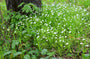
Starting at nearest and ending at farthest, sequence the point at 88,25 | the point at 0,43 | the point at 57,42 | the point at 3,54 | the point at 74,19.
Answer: the point at 3,54
the point at 57,42
the point at 0,43
the point at 88,25
the point at 74,19

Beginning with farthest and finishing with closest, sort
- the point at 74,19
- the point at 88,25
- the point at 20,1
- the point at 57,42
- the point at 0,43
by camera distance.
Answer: the point at 20,1, the point at 74,19, the point at 88,25, the point at 0,43, the point at 57,42

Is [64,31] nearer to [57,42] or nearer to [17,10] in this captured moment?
[57,42]

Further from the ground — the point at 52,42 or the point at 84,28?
the point at 84,28

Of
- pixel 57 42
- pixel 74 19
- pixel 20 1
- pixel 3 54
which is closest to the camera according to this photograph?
pixel 3 54

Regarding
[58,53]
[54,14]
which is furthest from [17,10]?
[58,53]

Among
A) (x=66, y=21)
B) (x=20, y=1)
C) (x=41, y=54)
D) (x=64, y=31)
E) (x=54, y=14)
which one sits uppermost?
(x=20, y=1)

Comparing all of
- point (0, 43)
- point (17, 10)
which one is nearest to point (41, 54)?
point (0, 43)

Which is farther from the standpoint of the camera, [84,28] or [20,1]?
[20,1]

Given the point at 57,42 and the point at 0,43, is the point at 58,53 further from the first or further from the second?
the point at 0,43

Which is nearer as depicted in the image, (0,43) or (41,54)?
(41,54)
